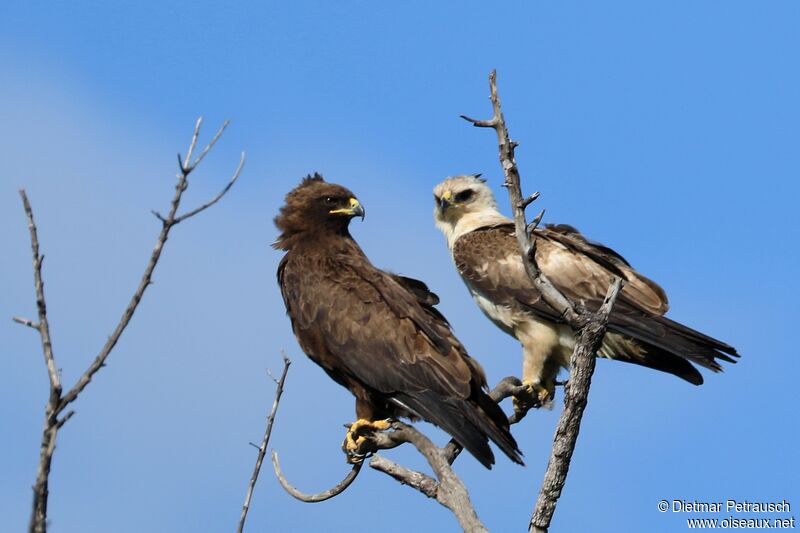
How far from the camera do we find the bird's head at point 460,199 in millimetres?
10719

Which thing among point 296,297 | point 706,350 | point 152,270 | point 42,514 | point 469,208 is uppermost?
point 469,208

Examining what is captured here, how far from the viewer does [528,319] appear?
919 centimetres

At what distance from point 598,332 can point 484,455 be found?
1.34 m

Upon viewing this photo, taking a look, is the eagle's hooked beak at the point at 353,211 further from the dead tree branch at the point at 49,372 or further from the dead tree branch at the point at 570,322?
the dead tree branch at the point at 49,372

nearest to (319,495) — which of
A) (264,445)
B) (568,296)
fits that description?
(264,445)

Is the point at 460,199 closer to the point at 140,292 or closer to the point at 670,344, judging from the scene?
the point at 670,344

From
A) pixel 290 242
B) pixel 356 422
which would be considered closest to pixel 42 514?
pixel 356 422

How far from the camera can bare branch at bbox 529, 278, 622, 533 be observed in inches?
202

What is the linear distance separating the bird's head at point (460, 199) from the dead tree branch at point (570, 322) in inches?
216

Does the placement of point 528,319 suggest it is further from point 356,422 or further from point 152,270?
point 152,270

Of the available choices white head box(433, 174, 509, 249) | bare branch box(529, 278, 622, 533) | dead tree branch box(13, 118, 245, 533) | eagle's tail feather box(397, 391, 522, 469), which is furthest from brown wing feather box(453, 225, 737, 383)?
dead tree branch box(13, 118, 245, 533)

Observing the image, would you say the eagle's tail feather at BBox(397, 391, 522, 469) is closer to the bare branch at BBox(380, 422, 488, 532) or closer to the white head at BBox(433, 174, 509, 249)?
the bare branch at BBox(380, 422, 488, 532)

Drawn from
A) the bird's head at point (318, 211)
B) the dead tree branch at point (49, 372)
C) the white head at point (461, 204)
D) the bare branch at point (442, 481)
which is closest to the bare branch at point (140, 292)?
the dead tree branch at point (49, 372)

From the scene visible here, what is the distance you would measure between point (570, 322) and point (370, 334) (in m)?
2.24
